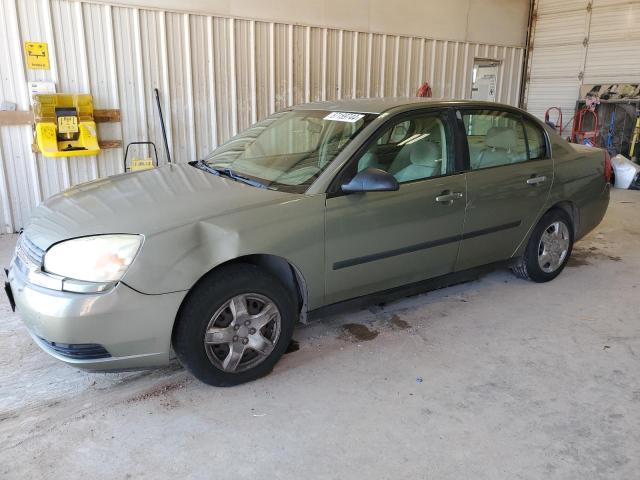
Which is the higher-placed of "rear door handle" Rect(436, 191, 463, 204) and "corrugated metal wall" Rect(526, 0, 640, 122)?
"corrugated metal wall" Rect(526, 0, 640, 122)

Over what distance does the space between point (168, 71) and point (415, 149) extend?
3.94 meters

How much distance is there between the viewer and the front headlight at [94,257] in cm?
228

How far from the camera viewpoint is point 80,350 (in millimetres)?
2311

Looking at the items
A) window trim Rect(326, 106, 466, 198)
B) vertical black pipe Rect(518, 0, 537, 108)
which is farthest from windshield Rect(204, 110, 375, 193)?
vertical black pipe Rect(518, 0, 537, 108)

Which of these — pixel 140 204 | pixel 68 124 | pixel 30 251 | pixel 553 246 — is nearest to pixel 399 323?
pixel 553 246

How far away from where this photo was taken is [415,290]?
342 cm

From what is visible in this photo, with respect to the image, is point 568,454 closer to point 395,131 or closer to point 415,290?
point 415,290

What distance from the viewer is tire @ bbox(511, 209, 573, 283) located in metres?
4.05

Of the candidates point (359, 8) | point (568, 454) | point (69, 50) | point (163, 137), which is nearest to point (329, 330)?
point (568, 454)

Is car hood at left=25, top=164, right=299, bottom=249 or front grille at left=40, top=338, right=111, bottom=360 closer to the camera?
front grille at left=40, top=338, right=111, bottom=360

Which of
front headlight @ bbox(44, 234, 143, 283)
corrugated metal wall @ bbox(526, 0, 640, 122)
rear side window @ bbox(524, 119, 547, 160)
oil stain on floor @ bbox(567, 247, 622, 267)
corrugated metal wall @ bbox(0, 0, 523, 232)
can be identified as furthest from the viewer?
corrugated metal wall @ bbox(526, 0, 640, 122)

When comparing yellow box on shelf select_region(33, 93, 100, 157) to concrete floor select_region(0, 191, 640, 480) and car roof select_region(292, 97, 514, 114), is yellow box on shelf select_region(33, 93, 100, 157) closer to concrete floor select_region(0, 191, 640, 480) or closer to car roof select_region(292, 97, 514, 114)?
concrete floor select_region(0, 191, 640, 480)

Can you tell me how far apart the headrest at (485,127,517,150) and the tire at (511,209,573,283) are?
0.68 meters

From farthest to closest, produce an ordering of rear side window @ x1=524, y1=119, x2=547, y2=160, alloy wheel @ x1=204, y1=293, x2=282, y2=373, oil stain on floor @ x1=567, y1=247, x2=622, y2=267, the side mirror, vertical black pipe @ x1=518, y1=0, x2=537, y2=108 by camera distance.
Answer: vertical black pipe @ x1=518, y1=0, x2=537, y2=108
oil stain on floor @ x1=567, y1=247, x2=622, y2=267
rear side window @ x1=524, y1=119, x2=547, y2=160
the side mirror
alloy wheel @ x1=204, y1=293, x2=282, y2=373
